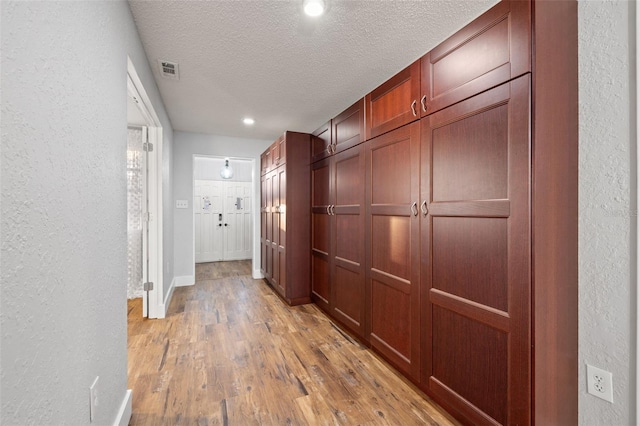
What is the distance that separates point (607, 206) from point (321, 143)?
2639 millimetres

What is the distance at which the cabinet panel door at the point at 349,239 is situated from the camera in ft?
8.21

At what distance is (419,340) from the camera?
1.83 m

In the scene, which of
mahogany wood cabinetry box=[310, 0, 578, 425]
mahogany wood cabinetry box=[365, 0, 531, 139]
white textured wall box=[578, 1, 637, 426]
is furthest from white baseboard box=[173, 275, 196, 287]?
white textured wall box=[578, 1, 637, 426]

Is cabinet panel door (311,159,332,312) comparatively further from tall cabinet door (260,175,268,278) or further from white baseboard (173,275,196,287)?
white baseboard (173,275,196,287)

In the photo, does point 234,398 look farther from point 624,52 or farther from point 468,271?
point 624,52

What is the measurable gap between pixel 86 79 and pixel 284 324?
8.45 feet

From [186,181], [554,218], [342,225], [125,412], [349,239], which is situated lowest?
[125,412]

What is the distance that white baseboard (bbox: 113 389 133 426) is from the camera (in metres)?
1.42

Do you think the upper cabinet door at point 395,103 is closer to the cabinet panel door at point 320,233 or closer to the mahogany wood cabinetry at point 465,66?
the mahogany wood cabinetry at point 465,66

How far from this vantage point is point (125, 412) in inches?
59.2

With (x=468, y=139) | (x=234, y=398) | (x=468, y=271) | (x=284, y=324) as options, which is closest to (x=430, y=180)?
(x=468, y=139)

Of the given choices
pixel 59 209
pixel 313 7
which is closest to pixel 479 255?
pixel 313 7

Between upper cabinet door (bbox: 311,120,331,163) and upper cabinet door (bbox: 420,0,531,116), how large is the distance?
4.63 ft

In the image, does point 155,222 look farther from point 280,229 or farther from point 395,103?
point 395,103
